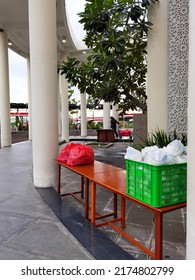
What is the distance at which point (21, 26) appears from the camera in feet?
32.4

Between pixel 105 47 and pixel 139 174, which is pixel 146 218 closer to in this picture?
pixel 139 174

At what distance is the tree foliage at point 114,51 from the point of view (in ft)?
14.5

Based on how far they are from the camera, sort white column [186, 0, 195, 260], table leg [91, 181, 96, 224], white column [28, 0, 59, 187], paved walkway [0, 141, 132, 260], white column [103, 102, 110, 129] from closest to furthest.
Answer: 1. white column [186, 0, 195, 260]
2. paved walkway [0, 141, 132, 260]
3. table leg [91, 181, 96, 224]
4. white column [28, 0, 59, 187]
5. white column [103, 102, 110, 129]

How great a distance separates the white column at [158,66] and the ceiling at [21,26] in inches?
205

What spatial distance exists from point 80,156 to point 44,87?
1.49 meters

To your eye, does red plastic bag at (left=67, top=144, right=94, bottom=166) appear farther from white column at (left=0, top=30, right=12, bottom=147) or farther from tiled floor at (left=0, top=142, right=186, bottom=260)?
white column at (left=0, top=30, right=12, bottom=147)

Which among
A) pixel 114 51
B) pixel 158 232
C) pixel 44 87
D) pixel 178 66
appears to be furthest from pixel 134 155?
pixel 114 51

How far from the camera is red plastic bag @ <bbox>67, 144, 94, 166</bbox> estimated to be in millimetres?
3359

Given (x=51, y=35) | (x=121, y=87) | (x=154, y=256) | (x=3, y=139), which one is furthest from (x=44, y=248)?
(x=3, y=139)

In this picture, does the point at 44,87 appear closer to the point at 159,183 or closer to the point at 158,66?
the point at 158,66

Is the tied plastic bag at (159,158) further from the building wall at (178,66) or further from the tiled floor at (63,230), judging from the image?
the building wall at (178,66)

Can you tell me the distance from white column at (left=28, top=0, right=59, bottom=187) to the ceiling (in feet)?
15.3

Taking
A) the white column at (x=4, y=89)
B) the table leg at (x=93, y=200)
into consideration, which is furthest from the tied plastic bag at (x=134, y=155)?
the white column at (x=4, y=89)

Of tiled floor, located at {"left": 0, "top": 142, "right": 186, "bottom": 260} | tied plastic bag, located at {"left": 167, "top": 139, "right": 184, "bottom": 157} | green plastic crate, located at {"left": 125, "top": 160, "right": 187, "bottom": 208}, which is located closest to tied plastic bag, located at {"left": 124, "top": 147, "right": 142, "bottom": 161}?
green plastic crate, located at {"left": 125, "top": 160, "right": 187, "bottom": 208}
